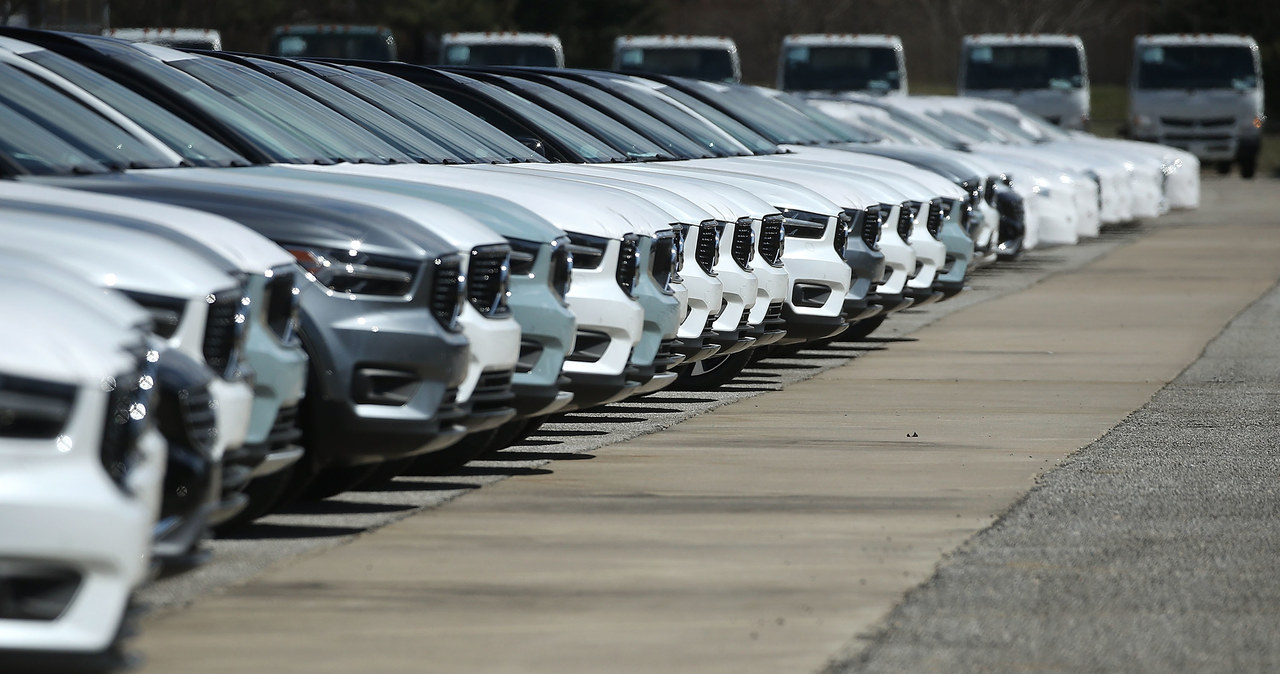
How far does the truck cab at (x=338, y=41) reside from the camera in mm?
41469

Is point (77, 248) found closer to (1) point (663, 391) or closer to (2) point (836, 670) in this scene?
(2) point (836, 670)

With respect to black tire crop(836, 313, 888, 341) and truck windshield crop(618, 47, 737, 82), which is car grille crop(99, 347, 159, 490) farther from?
truck windshield crop(618, 47, 737, 82)

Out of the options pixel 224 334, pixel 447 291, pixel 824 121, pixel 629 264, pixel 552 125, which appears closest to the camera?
pixel 224 334

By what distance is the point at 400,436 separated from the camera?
7379mm

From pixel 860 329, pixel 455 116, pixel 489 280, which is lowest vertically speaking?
pixel 860 329

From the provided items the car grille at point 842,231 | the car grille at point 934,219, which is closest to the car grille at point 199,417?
the car grille at point 842,231

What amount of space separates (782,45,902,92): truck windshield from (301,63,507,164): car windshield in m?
27.1

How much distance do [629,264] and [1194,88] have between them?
3481 centimetres

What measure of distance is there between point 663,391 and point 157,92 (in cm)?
391

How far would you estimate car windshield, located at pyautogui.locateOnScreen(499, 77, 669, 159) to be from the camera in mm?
13039

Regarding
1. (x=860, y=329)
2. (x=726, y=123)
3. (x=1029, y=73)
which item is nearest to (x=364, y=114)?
(x=860, y=329)

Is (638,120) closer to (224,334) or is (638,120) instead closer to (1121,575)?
(1121,575)

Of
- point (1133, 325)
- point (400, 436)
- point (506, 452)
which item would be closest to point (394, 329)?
point (400, 436)

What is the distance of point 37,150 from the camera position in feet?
24.5
